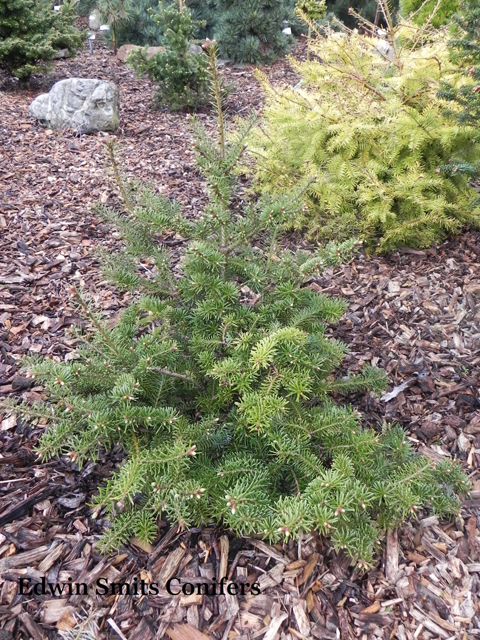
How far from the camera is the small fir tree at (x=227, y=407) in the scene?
5.11 feet

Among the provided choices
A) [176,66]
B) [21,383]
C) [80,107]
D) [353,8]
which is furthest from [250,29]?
[21,383]

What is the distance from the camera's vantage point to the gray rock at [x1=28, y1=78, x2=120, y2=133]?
5492 mm

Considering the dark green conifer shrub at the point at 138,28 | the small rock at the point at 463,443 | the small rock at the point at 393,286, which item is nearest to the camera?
the small rock at the point at 463,443

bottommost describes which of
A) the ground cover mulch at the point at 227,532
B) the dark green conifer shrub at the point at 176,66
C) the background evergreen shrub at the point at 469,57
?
the ground cover mulch at the point at 227,532

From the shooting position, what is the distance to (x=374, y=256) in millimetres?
3703

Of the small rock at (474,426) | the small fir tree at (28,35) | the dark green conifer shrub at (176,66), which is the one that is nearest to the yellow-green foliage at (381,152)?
the small rock at (474,426)

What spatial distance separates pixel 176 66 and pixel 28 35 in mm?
2031

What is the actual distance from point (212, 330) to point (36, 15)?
6576mm

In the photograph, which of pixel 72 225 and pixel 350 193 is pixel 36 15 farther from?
pixel 350 193

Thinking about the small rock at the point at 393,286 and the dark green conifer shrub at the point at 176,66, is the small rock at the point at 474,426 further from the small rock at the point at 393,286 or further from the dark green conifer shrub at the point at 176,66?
the dark green conifer shrub at the point at 176,66

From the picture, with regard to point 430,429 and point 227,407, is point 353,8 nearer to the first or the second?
point 430,429

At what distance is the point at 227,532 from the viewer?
186cm

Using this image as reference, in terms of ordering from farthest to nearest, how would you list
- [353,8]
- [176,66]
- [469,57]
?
1. [353,8]
2. [176,66]
3. [469,57]

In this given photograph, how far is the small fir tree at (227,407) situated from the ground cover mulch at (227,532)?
18cm
